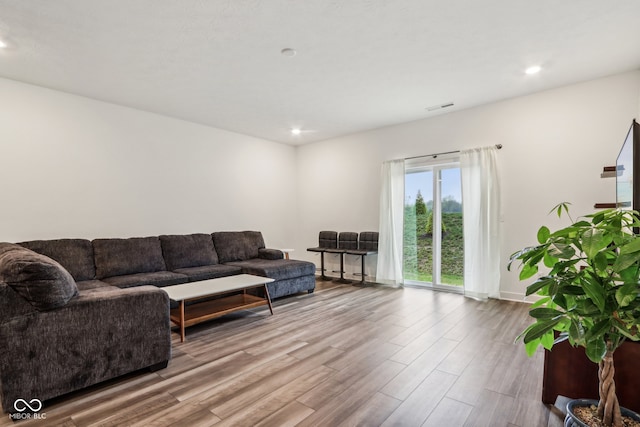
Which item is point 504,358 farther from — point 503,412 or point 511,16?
point 511,16

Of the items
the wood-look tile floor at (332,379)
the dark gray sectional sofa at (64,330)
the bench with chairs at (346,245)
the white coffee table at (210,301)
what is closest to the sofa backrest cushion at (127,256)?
the dark gray sectional sofa at (64,330)

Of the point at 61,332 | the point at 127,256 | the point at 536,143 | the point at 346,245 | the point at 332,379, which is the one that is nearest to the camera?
the point at 61,332

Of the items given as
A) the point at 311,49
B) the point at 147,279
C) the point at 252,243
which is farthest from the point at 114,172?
the point at 311,49

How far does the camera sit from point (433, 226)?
4.90 metres

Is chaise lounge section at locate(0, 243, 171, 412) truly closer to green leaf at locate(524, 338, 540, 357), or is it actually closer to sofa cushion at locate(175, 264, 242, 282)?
sofa cushion at locate(175, 264, 242, 282)

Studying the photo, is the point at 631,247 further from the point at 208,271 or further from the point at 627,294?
the point at 208,271

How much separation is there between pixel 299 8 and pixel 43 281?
245cm

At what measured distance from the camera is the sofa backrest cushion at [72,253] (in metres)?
3.37

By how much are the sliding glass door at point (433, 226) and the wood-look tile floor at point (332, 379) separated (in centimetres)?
132

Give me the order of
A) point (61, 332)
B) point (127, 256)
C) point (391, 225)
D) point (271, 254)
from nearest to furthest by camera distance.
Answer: point (61, 332) → point (127, 256) → point (271, 254) → point (391, 225)

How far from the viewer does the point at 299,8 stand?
2.29 m

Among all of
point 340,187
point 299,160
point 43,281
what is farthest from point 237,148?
point 43,281

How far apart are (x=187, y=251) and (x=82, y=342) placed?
8.08ft

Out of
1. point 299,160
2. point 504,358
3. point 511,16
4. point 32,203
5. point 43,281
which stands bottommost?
point 504,358
